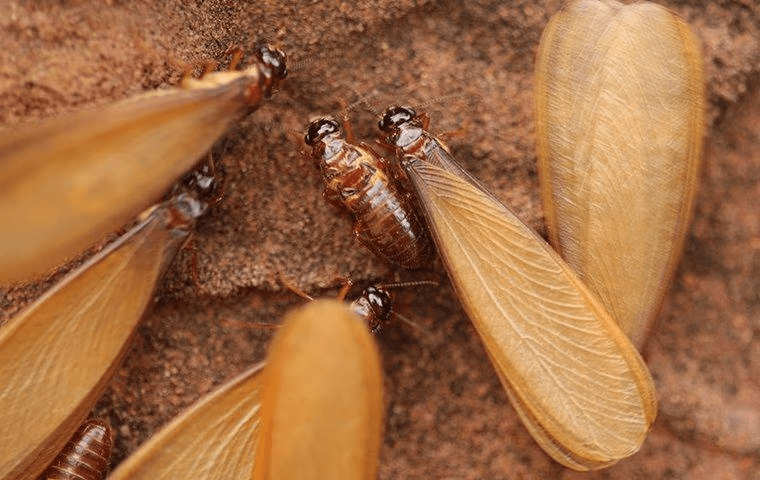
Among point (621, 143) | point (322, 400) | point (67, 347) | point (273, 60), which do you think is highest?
point (273, 60)

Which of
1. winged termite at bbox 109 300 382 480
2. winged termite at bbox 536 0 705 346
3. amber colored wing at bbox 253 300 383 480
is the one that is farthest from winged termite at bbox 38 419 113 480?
winged termite at bbox 536 0 705 346

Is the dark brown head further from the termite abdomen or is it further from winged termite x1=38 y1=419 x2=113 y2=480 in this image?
winged termite x1=38 y1=419 x2=113 y2=480

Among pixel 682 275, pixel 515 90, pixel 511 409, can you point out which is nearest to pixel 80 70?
pixel 515 90

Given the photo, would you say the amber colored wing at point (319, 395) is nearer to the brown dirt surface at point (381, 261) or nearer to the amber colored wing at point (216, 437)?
the amber colored wing at point (216, 437)

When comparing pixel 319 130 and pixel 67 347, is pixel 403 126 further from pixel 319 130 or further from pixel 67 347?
pixel 67 347

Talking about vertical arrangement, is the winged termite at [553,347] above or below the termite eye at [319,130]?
below

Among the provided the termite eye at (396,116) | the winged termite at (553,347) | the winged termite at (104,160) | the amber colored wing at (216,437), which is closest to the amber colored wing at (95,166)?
the winged termite at (104,160)

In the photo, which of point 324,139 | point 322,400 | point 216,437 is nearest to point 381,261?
point 324,139

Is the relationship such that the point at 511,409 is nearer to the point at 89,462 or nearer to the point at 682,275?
the point at 682,275
